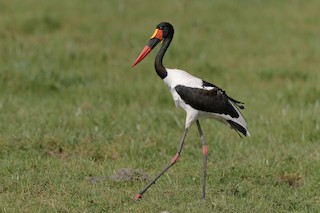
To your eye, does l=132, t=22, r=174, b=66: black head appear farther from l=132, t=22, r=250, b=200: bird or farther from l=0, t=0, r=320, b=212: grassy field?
l=0, t=0, r=320, b=212: grassy field

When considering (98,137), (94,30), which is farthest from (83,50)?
(98,137)

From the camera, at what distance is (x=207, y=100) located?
5.51 m

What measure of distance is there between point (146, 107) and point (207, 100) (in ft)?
10.6

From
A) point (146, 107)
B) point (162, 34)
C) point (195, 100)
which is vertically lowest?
point (146, 107)

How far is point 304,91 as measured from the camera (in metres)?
9.28

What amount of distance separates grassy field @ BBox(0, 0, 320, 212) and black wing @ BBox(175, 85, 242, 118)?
0.66 m

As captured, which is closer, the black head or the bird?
the bird

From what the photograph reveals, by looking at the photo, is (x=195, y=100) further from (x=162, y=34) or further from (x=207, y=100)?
(x=162, y=34)

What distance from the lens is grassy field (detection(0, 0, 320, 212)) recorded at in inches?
218

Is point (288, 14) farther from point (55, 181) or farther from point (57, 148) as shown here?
point (55, 181)

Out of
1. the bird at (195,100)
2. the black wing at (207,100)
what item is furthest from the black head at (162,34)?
the black wing at (207,100)

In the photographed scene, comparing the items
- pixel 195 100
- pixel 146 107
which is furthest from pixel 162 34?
pixel 146 107

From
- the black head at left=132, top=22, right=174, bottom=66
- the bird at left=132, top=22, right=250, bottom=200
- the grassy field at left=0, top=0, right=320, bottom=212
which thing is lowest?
the grassy field at left=0, top=0, right=320, bottom=212

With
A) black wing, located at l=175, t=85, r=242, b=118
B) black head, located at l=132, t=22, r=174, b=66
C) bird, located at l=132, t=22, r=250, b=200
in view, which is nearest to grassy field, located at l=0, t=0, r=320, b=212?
bird, located at l=132, t=22, r=250, b=200
